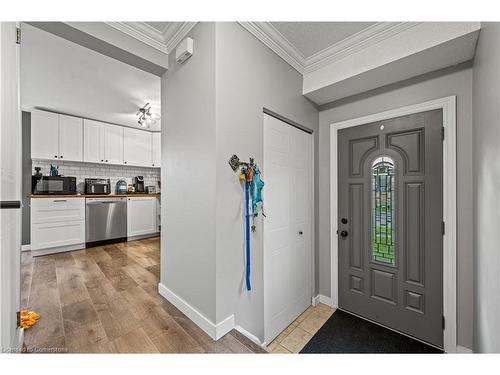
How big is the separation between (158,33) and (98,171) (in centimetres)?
377

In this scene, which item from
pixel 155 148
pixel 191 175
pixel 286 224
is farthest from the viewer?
pixel 155 148

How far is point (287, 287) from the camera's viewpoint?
220 centimetres

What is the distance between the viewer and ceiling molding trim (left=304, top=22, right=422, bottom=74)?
5.74ft

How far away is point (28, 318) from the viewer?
157 centimetres

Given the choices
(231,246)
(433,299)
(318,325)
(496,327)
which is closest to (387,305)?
(433,299)

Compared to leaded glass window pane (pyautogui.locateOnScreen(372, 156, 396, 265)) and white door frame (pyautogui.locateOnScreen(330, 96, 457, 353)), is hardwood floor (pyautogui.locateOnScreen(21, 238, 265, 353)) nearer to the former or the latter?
leaded glass window pane (pyautogui.locateOnScreen(372, 156, 396, 265))

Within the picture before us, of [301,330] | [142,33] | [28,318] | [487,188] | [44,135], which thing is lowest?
[301,330]

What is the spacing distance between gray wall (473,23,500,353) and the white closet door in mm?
1330

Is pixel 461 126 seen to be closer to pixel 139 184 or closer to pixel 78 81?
pixel 78 81

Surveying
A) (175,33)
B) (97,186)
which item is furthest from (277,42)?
(97,186)

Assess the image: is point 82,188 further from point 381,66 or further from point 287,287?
point 381,66

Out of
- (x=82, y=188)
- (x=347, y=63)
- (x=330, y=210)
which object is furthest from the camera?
(x=82, y=188)
